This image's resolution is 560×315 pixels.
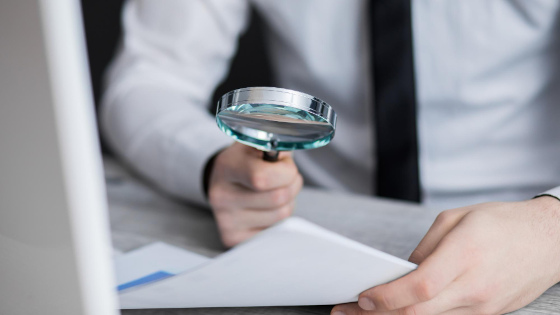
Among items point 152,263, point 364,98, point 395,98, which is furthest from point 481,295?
point 364,98

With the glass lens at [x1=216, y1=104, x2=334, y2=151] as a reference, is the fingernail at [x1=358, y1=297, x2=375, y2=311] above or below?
below

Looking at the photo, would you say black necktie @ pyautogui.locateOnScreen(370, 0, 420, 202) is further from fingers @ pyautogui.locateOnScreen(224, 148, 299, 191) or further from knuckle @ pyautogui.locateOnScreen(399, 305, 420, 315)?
knuckle @ pyautogui.locateOnScreen(399, 305, 420, 315)

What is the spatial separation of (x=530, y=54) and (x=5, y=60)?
1156mm

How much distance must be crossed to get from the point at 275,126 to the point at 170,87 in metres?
0.83

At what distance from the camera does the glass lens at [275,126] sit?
497 millimetres

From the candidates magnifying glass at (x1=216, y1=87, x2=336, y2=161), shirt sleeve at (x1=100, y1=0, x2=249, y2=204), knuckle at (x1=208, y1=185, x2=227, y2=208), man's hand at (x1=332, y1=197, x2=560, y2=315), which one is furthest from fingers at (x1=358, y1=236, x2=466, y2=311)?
shirt sleeve at (x1=100, y1=0, x2=249, y2=204)

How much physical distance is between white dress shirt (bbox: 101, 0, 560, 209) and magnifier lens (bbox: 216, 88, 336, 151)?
498 millimetres

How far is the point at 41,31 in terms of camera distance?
26 centimetres

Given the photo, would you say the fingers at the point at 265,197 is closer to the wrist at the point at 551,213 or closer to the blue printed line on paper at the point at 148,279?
the blue printed line on paper at the point at 148,279

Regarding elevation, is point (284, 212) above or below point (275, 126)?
below

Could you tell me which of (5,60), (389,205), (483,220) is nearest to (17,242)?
(5,60)

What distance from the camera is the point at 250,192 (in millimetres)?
787

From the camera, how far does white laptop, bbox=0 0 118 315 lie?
10.2 inches

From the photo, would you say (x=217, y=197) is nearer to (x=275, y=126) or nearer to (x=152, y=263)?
(x=152, y=263)
